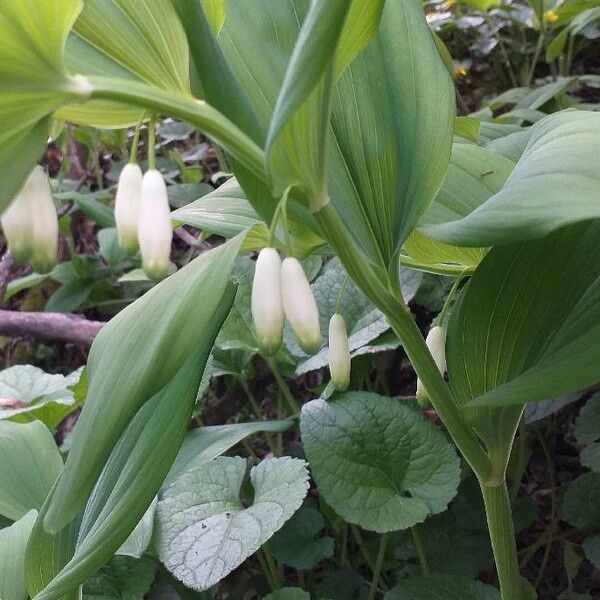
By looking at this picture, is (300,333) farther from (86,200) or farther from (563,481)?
(86,200)

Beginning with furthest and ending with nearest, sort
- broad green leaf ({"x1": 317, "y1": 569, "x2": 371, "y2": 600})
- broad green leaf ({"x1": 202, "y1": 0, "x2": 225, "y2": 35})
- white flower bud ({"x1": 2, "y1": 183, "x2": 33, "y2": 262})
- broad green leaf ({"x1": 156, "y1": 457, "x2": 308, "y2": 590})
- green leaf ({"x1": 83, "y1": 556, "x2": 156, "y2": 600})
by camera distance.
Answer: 1. broad green leaf ({"x1": 317, "y1": 569, "x2": 371, "y2": 600})
2. green leaf ({"x1": 83, "y1": 556, "x2": 156, "y2": 600})
3. broad green leaf ({"x1": 156, "y1": 457, "x2": 308, "y2": 590})
4. broad green leaf ({"x1": 202, "y1": 0, "x2": 225, "y2": 35})
5. white flower bud ({"x1": 2, "y1": 183, "x2": 33, "y2": 262})

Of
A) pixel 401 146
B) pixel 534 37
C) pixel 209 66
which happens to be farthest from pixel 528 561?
pixel 534 37

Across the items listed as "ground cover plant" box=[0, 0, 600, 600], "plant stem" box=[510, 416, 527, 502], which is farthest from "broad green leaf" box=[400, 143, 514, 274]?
"plant stem" box=[510, 416, 527, 502]

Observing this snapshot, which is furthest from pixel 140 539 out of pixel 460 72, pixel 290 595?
pixel 460 72

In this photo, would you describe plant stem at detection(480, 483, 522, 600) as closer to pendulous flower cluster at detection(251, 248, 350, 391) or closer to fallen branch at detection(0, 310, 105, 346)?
pendulous flower cluster at detection(251, 248, 350, 391)

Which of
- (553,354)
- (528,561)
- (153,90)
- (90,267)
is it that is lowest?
(528,561)
